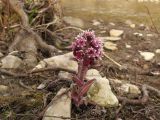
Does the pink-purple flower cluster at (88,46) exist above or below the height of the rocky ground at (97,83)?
above

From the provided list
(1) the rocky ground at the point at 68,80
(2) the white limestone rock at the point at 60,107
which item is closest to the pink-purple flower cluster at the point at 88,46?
(1) the rocky ground at the point at 68,80

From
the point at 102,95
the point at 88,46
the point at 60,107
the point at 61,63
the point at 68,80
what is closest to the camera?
the point at 88,46

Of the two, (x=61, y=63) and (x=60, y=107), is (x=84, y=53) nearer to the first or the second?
(x=60, y=107)

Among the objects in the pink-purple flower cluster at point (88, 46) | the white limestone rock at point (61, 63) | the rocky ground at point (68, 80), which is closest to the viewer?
the pink-purple flower cluster at point (88, 46)

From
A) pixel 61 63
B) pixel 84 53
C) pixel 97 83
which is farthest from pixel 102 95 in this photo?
pixel 61 63

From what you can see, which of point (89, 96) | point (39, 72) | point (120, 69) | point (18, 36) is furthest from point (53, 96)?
point (18, 36)

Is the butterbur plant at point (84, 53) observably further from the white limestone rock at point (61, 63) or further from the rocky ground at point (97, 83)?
Result: the white limestone rock at point (61, 63)

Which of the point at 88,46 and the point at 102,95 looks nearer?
the point at 88,46

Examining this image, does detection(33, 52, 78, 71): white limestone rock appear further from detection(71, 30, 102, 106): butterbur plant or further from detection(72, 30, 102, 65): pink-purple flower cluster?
detection(72, 30, 102, 65): pink-purple flower cluster
